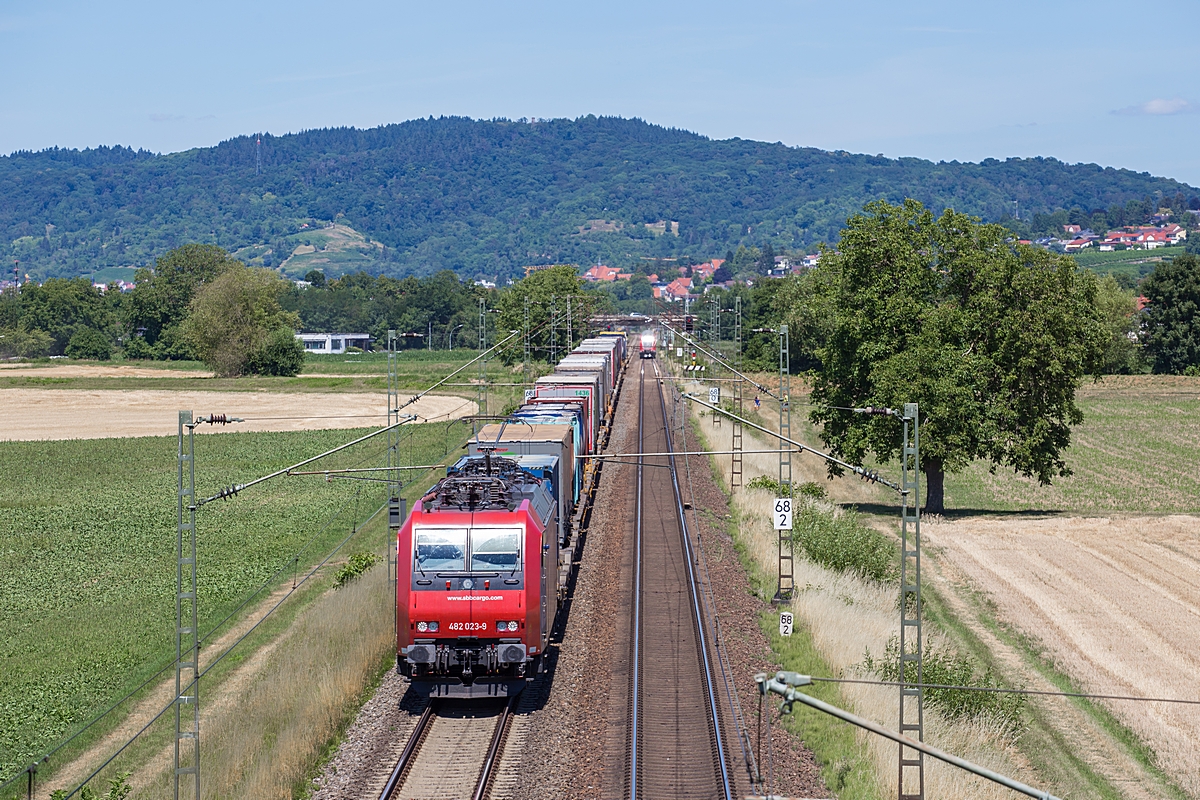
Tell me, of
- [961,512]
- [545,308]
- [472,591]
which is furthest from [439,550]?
[545,308]

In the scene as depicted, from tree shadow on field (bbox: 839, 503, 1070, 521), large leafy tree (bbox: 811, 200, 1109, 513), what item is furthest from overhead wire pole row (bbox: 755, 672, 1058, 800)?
tree shadow on field (bbox: 839, 503, 1070, 521)

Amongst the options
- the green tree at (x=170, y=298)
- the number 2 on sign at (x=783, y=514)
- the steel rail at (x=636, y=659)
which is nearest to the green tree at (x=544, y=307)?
the green tree at (x=170, y=298)

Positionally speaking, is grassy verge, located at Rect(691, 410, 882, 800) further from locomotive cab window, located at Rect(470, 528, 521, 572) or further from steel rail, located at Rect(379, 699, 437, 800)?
steel rail, located at Rect(379, 699, 437, 800)

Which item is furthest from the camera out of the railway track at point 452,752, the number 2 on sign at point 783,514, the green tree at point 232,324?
the green tree at point 232,324

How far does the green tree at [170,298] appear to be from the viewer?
16888 cm

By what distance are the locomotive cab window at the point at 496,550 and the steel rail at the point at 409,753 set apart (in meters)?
3.28

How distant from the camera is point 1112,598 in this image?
123 feet

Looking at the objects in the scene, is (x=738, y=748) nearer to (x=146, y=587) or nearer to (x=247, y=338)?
(x=146, y=587)

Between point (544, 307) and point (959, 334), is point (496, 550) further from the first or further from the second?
point (544, 307)

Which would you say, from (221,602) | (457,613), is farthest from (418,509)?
(221,602)

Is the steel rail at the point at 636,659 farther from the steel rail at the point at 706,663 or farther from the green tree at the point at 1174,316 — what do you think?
the green tree at the point at 1174,316

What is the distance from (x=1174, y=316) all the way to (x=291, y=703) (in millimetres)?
118078

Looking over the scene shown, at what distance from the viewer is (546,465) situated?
29.6m

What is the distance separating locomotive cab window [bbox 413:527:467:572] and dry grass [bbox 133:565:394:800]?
3.54 metres
